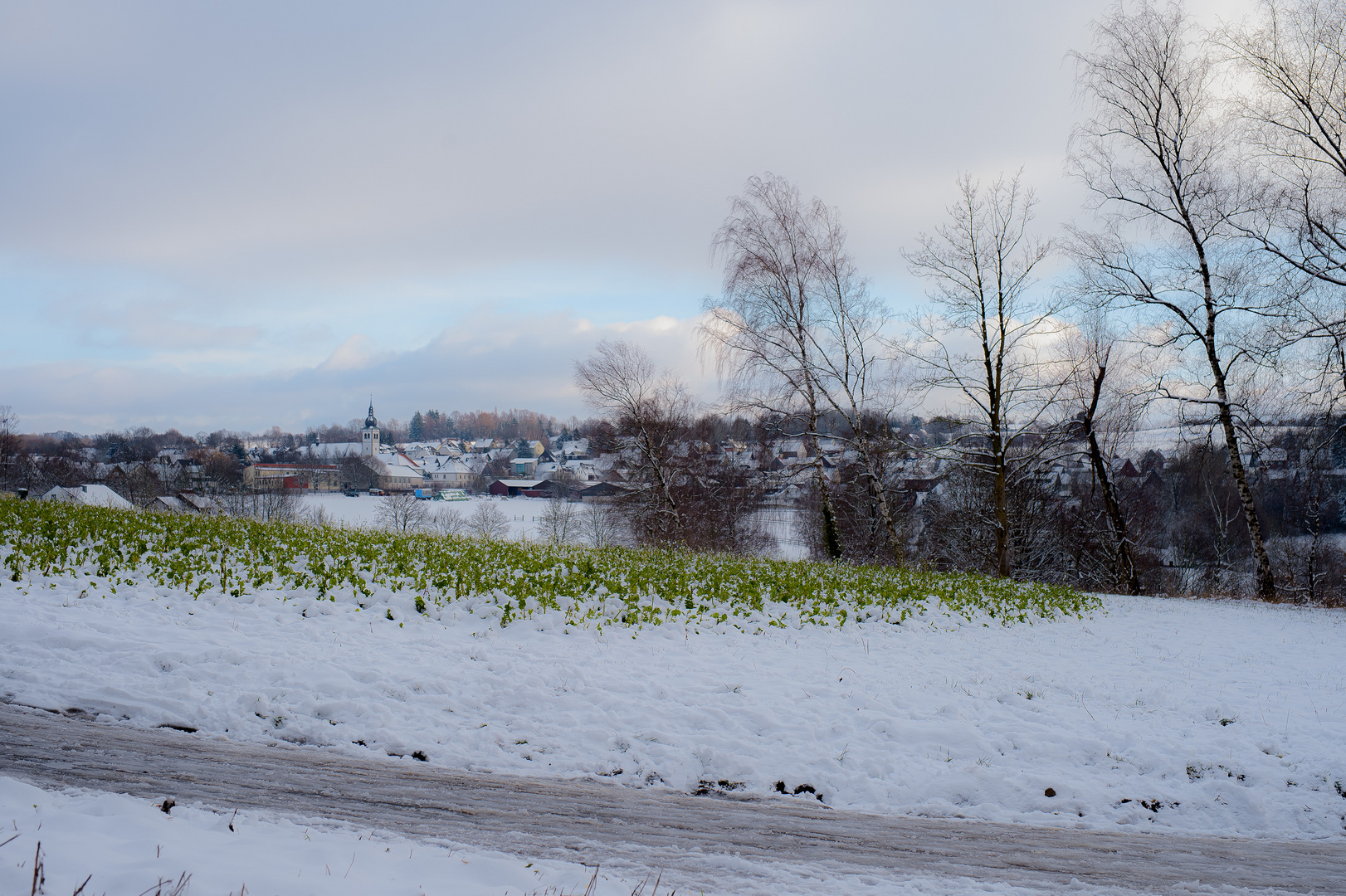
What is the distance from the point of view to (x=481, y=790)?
4.57 meters

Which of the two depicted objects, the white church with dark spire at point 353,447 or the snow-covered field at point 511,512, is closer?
the snow-covered field at point 511,512

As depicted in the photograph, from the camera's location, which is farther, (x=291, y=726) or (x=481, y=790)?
(x=291, y=726)

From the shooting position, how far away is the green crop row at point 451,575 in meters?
8.58

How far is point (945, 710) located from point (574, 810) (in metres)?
3.62

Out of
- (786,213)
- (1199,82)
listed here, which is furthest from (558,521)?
(1199,82)

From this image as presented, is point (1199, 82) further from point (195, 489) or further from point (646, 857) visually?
point (195, 489)

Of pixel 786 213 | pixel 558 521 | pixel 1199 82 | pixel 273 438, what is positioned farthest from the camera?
pixel 273 438

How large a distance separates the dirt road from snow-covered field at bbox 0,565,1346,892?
265 millimetres

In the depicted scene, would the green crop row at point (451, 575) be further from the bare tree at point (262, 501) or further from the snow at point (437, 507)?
the bare tree at point (262, 501)

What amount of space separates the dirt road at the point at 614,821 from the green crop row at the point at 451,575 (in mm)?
3543

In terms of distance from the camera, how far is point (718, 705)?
6062 millimetres

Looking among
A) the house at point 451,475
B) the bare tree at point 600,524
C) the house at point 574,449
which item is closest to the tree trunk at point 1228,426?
the bare tree at point 600,524

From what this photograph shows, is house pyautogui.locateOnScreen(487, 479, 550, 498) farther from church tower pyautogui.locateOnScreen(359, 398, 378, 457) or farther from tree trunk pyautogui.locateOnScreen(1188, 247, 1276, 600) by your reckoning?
tree trunk pyautogui.locateOnScreen(1188, 247, 1276, 600)

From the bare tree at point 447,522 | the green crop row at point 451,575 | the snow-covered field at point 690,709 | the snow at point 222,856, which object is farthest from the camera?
the bare tree at point 447,522
